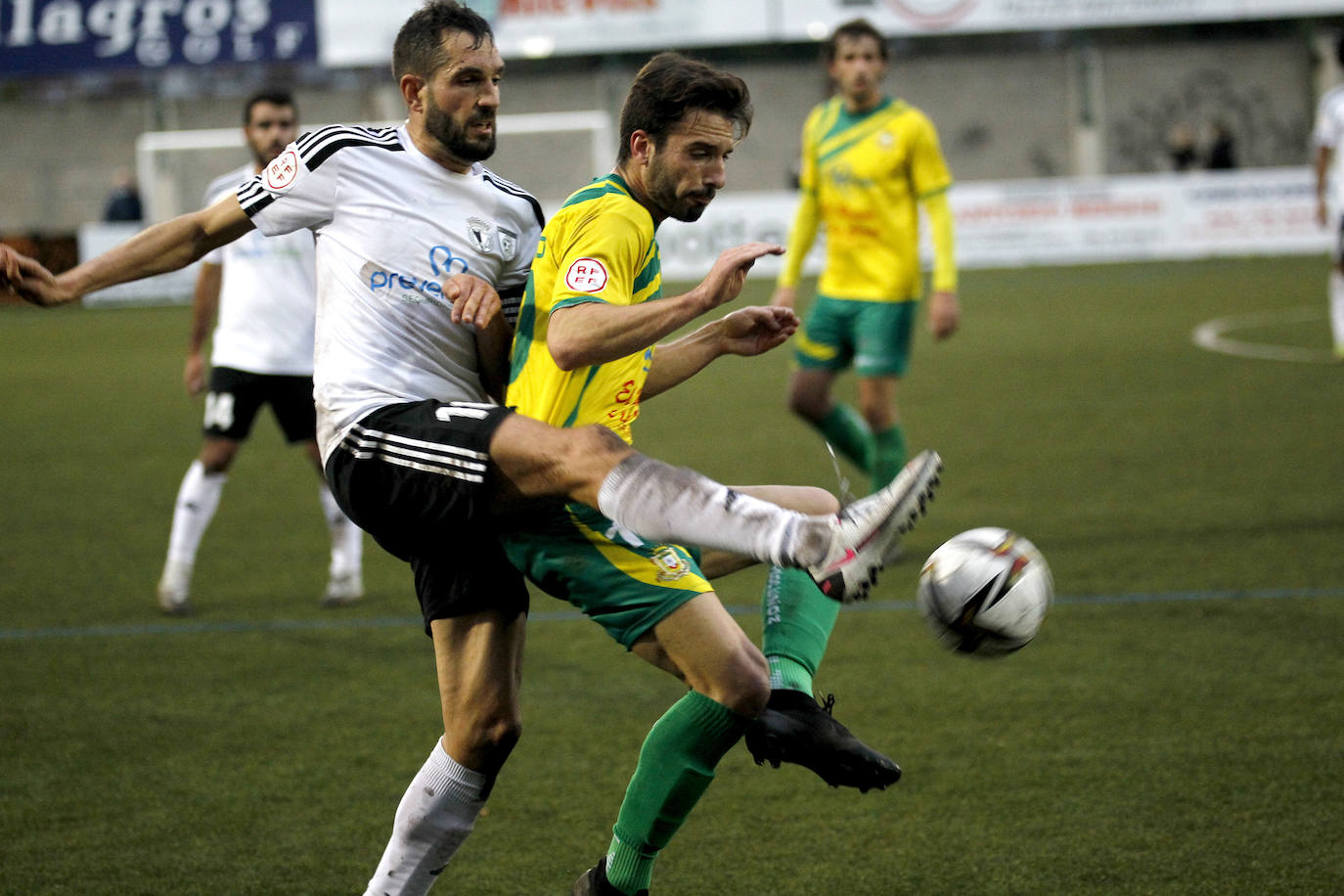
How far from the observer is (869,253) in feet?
23.7

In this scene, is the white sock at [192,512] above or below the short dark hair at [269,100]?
below

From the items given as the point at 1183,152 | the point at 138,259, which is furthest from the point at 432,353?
the point at 1183,152

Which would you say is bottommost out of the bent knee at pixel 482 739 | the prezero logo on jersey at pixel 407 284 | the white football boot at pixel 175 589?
the white football boot at pixel 175 589

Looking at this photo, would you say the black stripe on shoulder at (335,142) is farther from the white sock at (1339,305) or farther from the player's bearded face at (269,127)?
the white sock at (1339,305)

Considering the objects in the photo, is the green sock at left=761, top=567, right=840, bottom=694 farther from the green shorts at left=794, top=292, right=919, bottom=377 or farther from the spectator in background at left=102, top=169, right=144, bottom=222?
the spectator in background at left=102, top=169, right=144, bottom=222

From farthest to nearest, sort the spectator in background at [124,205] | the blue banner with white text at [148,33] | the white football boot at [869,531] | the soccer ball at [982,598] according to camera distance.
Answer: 1. the blue banner with white text at [148,33]
2. the spectator in background at [124,205]
3. the soccer ball at [982,598]
4. the white football boot at [869,531]

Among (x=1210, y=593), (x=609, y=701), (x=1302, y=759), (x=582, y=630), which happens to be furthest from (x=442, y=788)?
(x=1210, y=593)

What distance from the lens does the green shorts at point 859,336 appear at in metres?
7.13

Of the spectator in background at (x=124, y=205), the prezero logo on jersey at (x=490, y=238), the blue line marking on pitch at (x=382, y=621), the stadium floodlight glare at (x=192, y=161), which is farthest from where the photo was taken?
the spectator in background at (x=124, y=205)

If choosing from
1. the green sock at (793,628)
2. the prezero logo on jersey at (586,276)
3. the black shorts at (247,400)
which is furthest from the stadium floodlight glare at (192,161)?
the prezero logo on jersey at (586,276)

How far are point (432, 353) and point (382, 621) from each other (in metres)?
3.13

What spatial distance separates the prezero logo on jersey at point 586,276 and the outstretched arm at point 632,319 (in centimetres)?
4

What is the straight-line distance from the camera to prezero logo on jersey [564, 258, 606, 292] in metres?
3.07

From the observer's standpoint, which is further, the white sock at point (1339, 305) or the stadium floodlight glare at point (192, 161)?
the stadium floodlight glare at point (192, 161)
